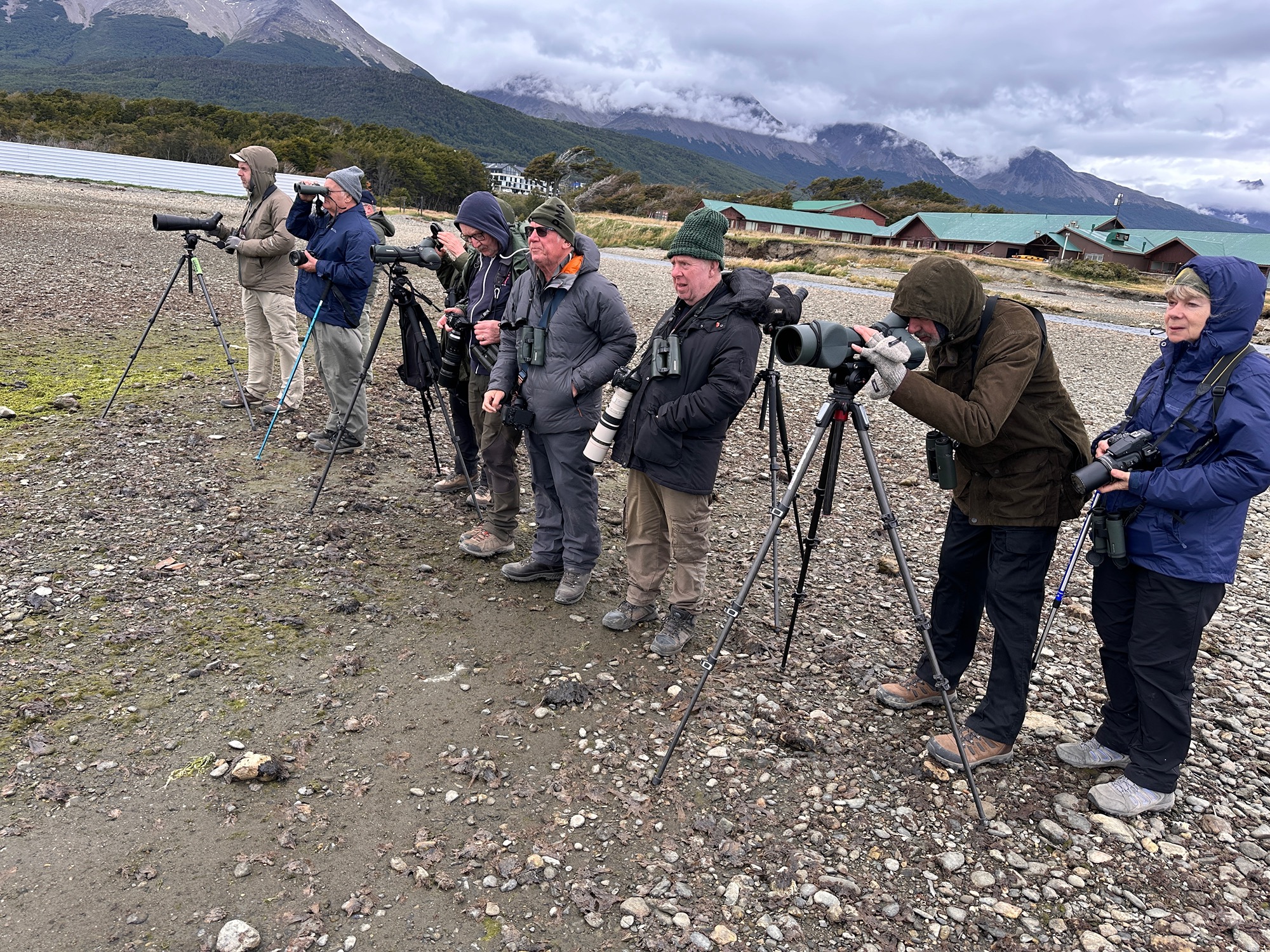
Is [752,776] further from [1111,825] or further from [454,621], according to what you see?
[454,621]

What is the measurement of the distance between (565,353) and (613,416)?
0.71 metres

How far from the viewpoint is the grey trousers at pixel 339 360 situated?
666cm

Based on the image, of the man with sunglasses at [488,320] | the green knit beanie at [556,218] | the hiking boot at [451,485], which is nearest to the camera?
the green knit beanie at [556,218]

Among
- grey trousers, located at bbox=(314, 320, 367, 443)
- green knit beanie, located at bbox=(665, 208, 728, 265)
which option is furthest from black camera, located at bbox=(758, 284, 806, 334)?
grey trousers, located at bbox=(314, 320, 367, 443)

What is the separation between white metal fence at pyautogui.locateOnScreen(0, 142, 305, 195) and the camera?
134 feet

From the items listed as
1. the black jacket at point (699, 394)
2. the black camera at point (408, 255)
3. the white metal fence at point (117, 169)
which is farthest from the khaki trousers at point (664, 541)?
the white metal fence at point (117, 169)

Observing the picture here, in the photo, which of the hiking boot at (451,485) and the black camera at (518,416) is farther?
the hiking boot at (451,485)

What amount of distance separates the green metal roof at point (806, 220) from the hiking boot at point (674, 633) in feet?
239

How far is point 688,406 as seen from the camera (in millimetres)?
3992

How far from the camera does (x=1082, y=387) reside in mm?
14570

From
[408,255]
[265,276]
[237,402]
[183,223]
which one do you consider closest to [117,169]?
[237,402]

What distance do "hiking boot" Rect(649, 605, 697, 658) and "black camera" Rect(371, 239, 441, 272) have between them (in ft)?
10.5

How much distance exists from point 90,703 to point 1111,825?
16.3 ft

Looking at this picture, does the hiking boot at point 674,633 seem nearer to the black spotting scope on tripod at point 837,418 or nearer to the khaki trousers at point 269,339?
the black spotting scope on tripod at point 837,418
